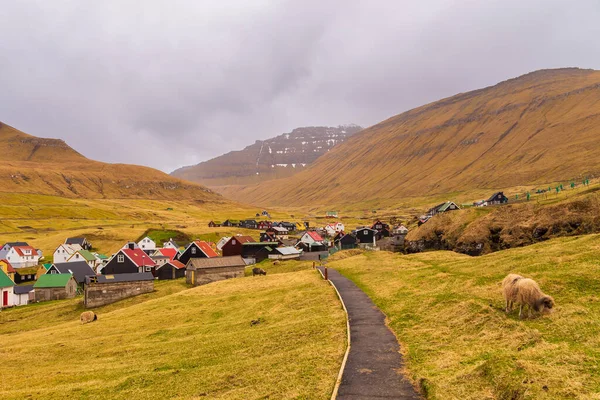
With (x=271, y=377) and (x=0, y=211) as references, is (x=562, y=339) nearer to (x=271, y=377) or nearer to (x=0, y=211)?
(x=271, y=377)

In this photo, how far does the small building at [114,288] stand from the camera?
2496 inches

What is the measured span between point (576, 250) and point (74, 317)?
64854 mm

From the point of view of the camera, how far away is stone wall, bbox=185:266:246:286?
71.5 meters

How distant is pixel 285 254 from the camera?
307 feet

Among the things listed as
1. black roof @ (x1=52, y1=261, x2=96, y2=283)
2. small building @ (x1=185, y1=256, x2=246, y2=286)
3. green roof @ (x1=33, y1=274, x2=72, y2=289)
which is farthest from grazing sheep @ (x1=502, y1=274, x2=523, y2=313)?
black roof @ (x1=52, y1=261, x2=96, y2=283)

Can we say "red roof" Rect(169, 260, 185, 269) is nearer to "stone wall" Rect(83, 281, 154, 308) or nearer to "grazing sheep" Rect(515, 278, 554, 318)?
Result: "stone wall" Rect(83, 281, 154, 308)

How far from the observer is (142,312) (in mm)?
47125

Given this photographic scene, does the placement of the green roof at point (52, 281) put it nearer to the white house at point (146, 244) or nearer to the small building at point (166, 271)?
the small building at point (166, 271)

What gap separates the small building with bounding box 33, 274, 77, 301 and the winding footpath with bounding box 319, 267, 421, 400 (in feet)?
234

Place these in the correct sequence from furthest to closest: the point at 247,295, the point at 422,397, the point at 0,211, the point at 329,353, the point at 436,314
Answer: the point at 0,211, the point at 247,295, the point at 436,314, the point at 329,353, the point at 422,397

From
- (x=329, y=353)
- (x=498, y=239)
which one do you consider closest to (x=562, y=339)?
(x=329, y=353)

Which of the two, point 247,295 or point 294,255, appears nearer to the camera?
point 247,295

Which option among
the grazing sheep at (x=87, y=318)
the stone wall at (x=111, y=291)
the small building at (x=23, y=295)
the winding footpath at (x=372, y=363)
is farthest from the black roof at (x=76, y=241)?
the winding footpath at (x=372, y=363)

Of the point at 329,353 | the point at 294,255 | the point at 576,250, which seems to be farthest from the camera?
the point at 294,255
